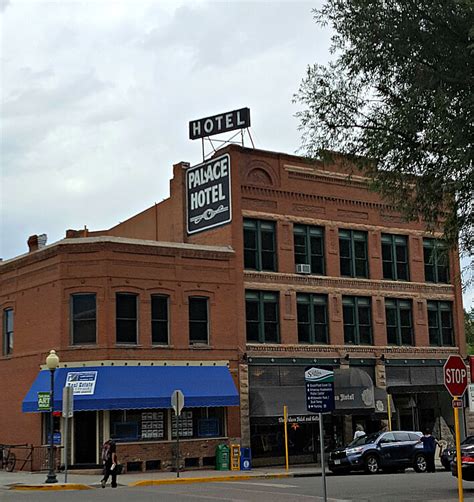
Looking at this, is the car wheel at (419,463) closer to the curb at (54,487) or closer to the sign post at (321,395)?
the curb at (54,487)

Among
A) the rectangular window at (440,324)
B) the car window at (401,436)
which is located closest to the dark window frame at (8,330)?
the car window at (401,436)

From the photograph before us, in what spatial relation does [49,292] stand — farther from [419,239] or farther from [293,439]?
[419,239]

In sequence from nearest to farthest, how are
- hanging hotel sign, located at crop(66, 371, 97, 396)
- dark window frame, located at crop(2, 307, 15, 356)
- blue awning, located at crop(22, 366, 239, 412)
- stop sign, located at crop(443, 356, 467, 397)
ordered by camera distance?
stop sign, located at crop(443, 356, 467, 397)
blue awning, located at crop(22, 366, 239, 412)
hanging hotel sign, located at crop(66, 371, 97, 396)
dark window frame, located at crop(2, 307, 15, 356)

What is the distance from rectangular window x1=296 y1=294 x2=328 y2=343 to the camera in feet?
124

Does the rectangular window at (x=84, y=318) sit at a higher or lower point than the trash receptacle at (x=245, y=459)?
higher

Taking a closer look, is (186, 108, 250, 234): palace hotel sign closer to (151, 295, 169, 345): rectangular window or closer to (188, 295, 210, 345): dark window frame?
(188, 295, 210, 345): dark window frame

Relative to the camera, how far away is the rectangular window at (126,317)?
109ft

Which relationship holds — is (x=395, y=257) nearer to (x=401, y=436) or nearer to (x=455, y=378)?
(x=401, y=436)

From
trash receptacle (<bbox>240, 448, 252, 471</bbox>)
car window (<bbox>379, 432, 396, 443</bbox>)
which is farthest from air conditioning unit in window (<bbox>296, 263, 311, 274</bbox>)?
A: car window (<bbox>379, 432, 396, 443</bbox>)

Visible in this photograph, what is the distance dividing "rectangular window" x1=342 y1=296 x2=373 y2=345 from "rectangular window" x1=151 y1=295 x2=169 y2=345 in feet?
29.5

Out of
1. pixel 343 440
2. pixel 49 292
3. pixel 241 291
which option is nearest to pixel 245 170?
pixel 241 291

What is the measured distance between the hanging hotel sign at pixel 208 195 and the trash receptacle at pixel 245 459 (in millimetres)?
9427

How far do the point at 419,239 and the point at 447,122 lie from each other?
1033 inches

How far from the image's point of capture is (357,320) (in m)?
39.6
